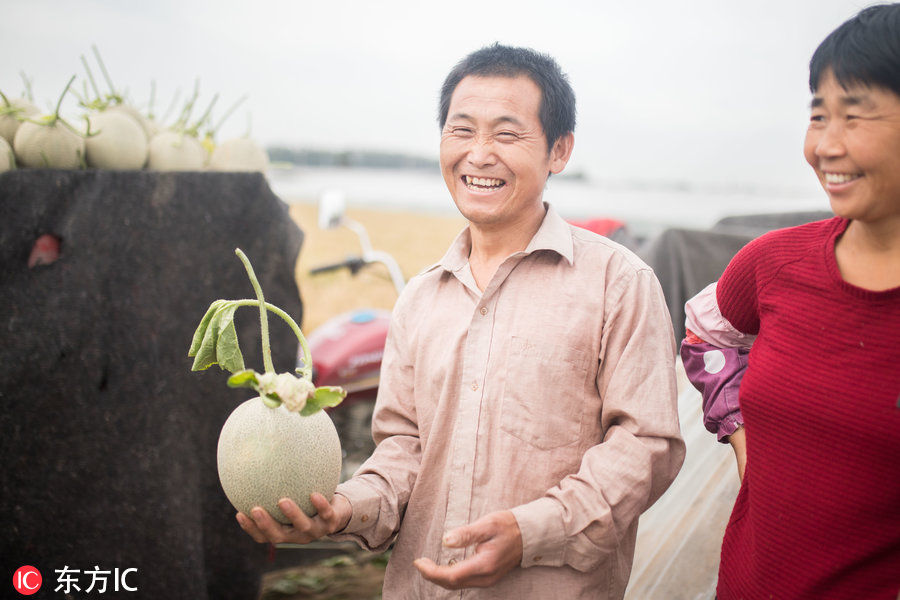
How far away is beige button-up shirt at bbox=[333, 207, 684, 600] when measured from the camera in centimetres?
142

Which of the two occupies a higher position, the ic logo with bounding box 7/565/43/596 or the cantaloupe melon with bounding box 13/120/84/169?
the cantaloupe melon with bounding box 13/120/84/169

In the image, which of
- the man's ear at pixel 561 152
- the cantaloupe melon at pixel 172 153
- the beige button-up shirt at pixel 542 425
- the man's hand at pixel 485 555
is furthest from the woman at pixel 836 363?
the cantaloupe melon at pixel 172 153

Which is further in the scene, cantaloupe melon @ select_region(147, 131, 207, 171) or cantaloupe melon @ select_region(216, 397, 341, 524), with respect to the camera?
cantaloupe melon @ select_region(147, 131, 207, 171)

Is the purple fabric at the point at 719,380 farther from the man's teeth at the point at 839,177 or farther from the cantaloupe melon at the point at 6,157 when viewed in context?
the cantaloupe melon at the point at 6,157

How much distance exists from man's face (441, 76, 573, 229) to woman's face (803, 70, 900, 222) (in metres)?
0.62

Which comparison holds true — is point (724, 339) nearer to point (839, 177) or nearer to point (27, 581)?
point (839, 177)

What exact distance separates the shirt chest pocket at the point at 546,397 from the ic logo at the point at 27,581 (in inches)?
64.3

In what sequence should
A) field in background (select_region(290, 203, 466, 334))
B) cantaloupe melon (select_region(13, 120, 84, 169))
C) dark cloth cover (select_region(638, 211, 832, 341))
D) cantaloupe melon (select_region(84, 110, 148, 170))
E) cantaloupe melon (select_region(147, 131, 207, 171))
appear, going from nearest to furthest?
cantaloupe melon (select_region(13, 120, 84, 169)) < cantaloupe melon (select_region(84, 110, 148, 170)) < cantaloupe melon (select_region(147, 131, 207, 171)) < dark cloth cover (select_region(638, 211, 832, 341)) < field in background (select_region(290, 203, 466, 334))

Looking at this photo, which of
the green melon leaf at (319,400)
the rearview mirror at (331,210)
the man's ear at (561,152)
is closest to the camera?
the green melon leaf at (319,400)

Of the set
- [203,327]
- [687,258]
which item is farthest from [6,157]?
[687,258]

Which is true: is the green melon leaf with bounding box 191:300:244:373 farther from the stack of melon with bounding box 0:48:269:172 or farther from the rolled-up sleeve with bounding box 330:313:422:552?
the stack of melon with bounding box 0:48:269:172

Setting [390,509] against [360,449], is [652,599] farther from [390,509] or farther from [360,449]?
[360,449]

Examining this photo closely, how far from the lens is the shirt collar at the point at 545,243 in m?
1.59

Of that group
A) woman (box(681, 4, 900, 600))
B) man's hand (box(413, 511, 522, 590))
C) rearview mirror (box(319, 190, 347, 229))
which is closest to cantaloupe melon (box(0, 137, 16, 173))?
rearview mirror (box(319, 190, 347, 229))
